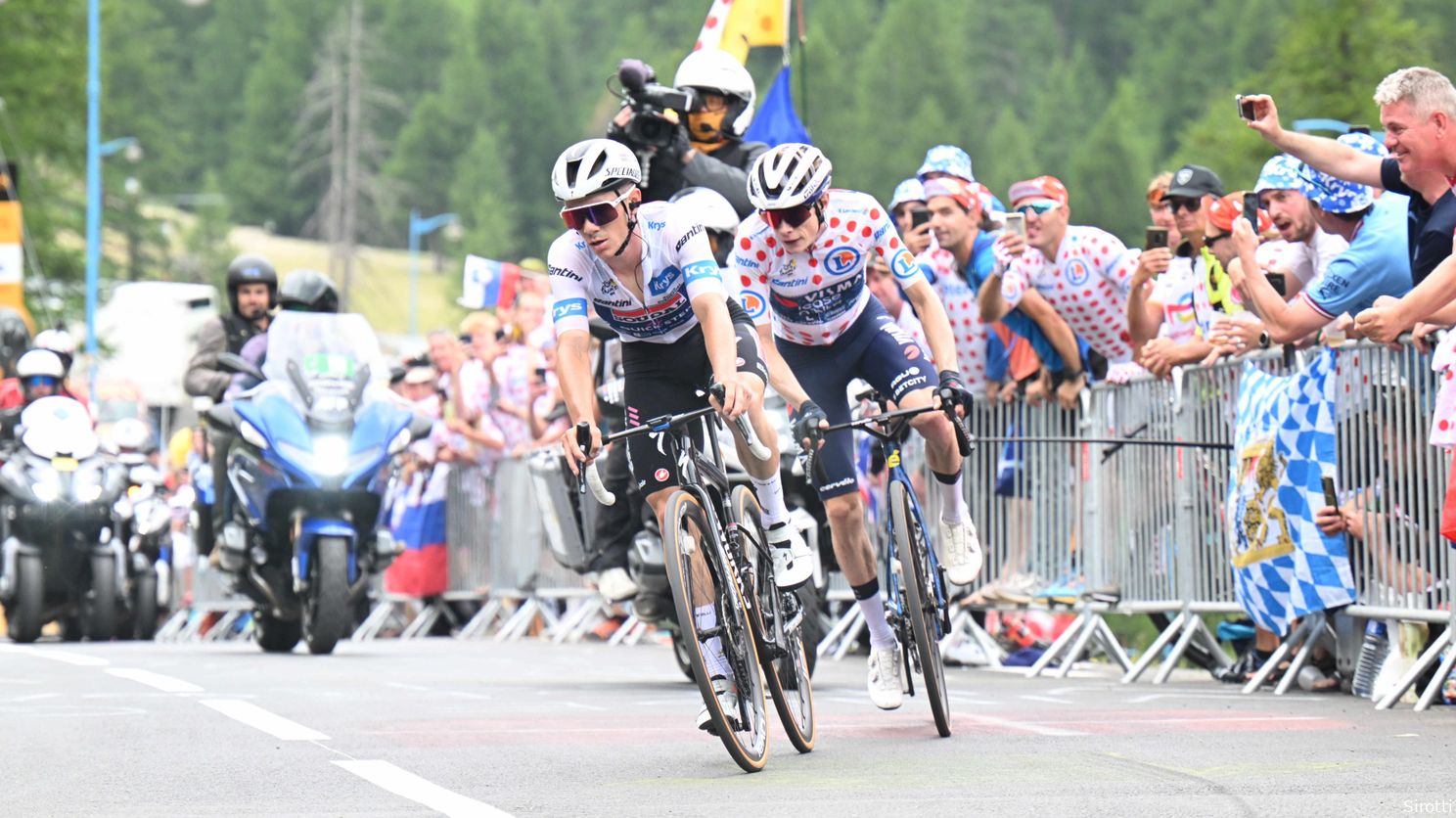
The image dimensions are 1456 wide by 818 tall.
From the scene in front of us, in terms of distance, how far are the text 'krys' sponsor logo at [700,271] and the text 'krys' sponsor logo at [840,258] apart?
1.38 metres

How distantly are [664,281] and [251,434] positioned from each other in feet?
21.8

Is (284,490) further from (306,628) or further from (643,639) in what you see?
(643,639)

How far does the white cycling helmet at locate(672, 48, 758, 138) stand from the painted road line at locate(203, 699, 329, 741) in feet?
12.9

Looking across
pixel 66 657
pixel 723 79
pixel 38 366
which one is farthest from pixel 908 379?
pixel 38 366

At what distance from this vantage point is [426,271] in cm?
15075

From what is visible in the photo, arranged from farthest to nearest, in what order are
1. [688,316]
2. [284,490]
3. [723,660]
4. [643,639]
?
[643,639]
[284,490]
[688,316]
[723,660]

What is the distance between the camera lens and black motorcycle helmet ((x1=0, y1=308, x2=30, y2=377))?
24562 millimetres

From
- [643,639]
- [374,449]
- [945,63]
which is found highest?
[945,63]

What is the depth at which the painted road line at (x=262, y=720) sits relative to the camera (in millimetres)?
8852

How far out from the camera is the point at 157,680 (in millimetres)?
12180

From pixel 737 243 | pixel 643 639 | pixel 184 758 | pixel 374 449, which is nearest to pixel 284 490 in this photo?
pixel 374 449

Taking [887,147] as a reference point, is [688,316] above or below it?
below

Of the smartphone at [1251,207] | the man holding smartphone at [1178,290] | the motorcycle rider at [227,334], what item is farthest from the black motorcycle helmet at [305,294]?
the smartphone at [1251,207]

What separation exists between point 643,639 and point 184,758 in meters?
10.1
